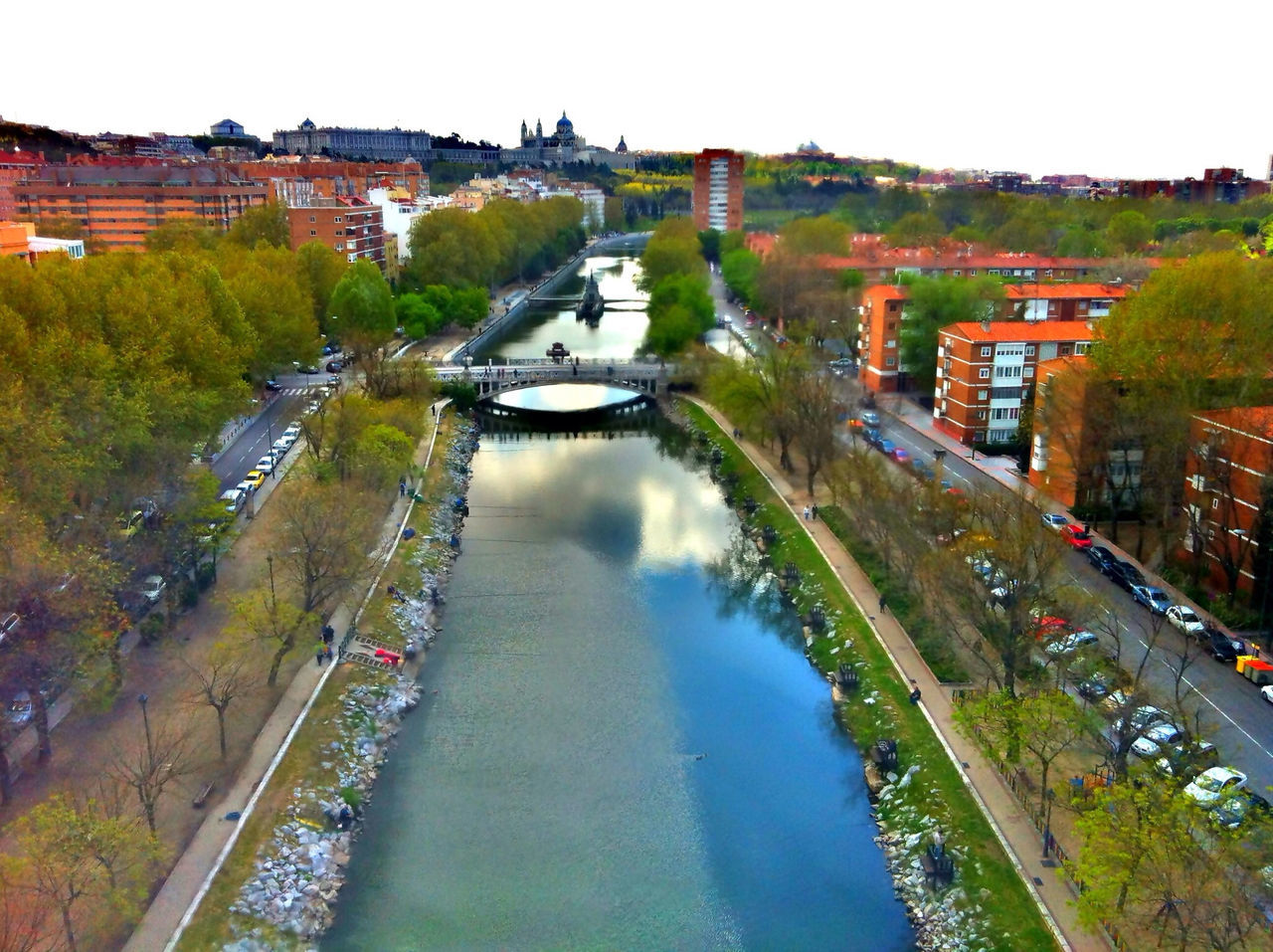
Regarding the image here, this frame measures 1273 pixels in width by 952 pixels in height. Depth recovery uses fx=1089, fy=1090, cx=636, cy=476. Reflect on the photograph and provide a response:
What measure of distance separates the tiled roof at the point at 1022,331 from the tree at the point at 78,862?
18360 millimetres

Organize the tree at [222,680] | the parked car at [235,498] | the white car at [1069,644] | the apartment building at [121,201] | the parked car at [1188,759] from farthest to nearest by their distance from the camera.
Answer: the apartment building at [121,201] < the parked car at [235,498] < the white car at [1069,644] < the tree at [222,680] < the parked car at [1188,759]

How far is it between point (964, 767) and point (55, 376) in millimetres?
13072

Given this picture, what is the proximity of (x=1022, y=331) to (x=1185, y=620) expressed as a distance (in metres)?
10.9

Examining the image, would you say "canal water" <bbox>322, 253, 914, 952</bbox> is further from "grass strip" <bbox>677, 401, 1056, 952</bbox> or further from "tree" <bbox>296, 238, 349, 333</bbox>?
"tree" <bbox>296, 238, 349, 333</bbox>

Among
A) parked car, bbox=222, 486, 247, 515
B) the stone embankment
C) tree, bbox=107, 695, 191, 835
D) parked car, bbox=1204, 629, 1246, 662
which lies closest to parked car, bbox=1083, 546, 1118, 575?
parked car, bbox=1204, 629, 1246, 662

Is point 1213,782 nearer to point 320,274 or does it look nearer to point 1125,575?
point 1125,575

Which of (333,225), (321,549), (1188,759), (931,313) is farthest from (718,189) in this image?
(1188,759)

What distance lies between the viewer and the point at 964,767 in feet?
35.2

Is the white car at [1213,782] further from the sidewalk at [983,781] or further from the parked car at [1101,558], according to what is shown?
the parked car at [1101,558]

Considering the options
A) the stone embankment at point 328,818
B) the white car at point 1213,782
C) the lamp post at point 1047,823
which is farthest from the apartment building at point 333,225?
the white car at point 1213,782

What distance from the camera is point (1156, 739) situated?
10352 mm

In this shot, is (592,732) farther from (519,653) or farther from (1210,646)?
(1210,646)

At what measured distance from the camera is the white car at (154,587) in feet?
44.7

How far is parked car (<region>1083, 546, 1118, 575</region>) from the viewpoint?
589 inches
